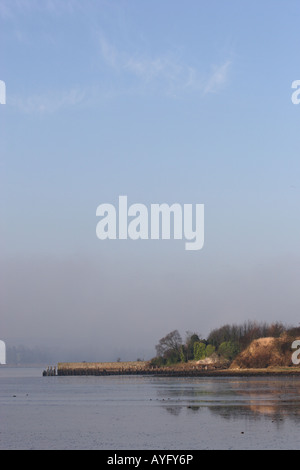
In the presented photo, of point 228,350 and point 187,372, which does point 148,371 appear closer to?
point 187,372

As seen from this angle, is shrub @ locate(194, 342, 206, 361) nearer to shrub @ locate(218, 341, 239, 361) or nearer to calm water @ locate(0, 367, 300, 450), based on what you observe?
shrub @ locate(218, 341, 239, 361)

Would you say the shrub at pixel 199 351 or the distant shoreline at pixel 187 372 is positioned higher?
the shrub at pixel 199 351

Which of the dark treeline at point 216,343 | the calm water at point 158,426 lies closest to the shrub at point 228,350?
the dark treeline at point 216,343

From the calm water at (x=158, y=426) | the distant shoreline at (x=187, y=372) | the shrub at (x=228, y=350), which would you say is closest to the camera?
the calm water at (x=158, y=426)

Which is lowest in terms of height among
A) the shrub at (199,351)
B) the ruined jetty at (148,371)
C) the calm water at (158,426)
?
the ruined jetty at (148,371)

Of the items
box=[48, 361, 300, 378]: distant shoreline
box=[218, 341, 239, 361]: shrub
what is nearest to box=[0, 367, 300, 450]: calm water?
box=[48, 361, 300, 378]: distant shoreline

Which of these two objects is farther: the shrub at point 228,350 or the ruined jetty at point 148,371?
the shrub at point 228,350

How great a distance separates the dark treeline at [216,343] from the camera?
18125 cm

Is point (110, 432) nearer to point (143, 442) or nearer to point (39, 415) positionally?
point (143, 442)

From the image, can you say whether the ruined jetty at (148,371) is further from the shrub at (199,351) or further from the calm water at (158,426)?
the calm water at (158,426)

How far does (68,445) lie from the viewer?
112ft

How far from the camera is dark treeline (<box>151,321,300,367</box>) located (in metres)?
181
